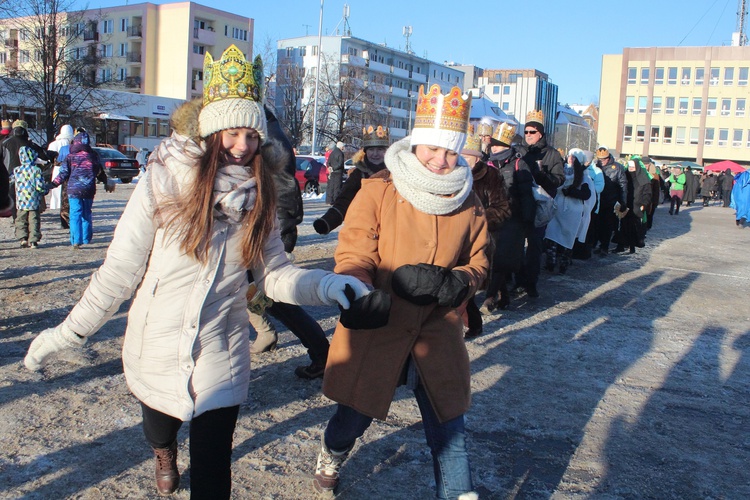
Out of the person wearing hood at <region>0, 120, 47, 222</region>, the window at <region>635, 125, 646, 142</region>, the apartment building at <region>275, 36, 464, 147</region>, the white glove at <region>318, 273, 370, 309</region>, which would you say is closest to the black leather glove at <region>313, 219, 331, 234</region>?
the white glove at <region>318, 273, 370, 309</region>

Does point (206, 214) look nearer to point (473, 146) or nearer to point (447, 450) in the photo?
point (447, 450)

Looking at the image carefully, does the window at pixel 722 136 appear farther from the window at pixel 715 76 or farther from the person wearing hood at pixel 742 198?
the person wearing hood at pixel 742 198

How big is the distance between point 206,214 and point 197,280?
9.8 inches

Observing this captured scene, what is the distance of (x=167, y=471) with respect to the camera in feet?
10.6

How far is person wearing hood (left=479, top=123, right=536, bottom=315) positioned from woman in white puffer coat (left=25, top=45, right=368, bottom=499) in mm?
4637

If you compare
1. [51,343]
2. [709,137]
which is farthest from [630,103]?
[51,343]

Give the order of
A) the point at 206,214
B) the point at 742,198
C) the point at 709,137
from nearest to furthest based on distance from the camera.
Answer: the point at 206,214, the point at 742,198, the point at 709,137

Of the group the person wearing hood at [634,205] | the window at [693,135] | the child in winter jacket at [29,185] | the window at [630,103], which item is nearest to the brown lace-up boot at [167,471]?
the child in winter jacket at [29,185]

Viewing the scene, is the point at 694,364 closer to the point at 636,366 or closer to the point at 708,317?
the point at 636,366

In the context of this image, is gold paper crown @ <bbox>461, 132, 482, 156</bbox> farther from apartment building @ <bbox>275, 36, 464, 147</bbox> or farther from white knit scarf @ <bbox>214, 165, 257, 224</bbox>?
apartment building @ <bbox>275, 36, 464, 147</bbox>

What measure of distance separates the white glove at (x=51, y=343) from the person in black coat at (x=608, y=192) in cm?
1116

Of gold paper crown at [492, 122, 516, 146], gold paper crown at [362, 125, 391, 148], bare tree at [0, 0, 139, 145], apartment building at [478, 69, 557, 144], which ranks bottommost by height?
gold paper crown at [362, 125, 391, 148]

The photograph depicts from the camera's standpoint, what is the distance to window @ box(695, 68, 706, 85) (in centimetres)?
7975

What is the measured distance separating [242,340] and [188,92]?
67.8 metres
